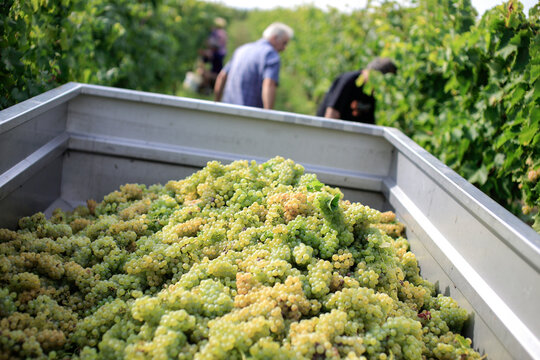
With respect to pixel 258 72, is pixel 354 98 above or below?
below

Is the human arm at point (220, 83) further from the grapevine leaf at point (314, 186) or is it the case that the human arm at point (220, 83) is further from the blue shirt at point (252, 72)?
the grapevine leaf at point (314, 186)

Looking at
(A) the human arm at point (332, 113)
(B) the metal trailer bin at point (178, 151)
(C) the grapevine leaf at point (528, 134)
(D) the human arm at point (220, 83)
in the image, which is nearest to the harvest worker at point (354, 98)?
(A) the human arm at point (332, 113)

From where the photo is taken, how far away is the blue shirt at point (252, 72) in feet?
16.1

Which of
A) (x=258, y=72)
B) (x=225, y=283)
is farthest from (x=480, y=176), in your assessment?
(x=258, y=72)

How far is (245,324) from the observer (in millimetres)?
1458

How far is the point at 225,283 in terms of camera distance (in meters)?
1.76

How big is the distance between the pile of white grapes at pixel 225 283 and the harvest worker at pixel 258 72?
103 inches

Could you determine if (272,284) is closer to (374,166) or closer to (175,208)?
(175,208)

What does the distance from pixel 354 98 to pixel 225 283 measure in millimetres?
3377

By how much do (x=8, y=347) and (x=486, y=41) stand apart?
3.17 meters

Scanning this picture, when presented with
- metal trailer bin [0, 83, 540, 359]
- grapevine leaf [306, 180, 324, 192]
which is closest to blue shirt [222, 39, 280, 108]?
metal trailer bin [0, 83, 540, 359]

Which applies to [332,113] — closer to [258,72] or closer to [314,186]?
[258,72]

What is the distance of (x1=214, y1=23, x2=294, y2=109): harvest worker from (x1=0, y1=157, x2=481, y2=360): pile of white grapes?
8.58 feet

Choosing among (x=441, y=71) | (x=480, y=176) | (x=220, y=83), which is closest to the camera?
(x=480, y=176)
